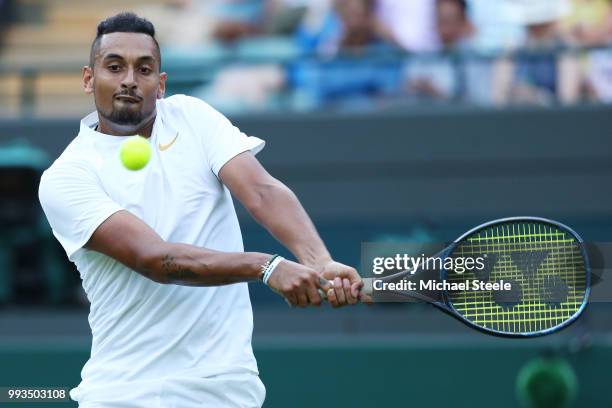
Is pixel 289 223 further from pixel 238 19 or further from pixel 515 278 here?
pixel 238 19

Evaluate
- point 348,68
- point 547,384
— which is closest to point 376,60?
point 348,68

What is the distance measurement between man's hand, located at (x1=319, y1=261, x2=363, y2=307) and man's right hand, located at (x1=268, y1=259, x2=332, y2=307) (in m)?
0.06

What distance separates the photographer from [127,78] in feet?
12.9

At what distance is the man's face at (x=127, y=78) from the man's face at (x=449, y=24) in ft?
15.7

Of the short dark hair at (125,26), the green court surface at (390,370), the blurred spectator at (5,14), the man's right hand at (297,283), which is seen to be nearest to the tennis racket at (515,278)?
the man's right hand at (297,283)

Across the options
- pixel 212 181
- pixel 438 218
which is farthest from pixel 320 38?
pixel 212 181

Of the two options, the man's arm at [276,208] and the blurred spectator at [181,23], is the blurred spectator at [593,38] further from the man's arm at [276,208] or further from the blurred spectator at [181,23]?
the man's arm at [276,208]

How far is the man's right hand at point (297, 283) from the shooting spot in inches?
139

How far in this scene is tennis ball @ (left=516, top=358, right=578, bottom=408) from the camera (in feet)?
23.9

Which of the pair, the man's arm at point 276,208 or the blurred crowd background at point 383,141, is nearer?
the man's arm at point 276,208

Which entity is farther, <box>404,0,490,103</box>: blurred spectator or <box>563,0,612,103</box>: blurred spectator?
<box>404,0,490,103</box>: blurred spectator

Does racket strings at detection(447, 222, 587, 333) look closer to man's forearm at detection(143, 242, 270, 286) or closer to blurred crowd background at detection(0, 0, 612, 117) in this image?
man's forearm at detection(143, 242, 270, 286)

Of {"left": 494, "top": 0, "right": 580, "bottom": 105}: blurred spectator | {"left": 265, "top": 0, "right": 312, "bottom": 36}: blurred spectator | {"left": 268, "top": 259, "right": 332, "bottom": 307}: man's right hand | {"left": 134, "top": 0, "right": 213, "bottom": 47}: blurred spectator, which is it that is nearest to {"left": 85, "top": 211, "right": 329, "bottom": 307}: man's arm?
{"left": 268, "top": 259, "right": 332, "bottom": 307}: man's right hand

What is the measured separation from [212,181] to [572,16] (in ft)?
16.8
